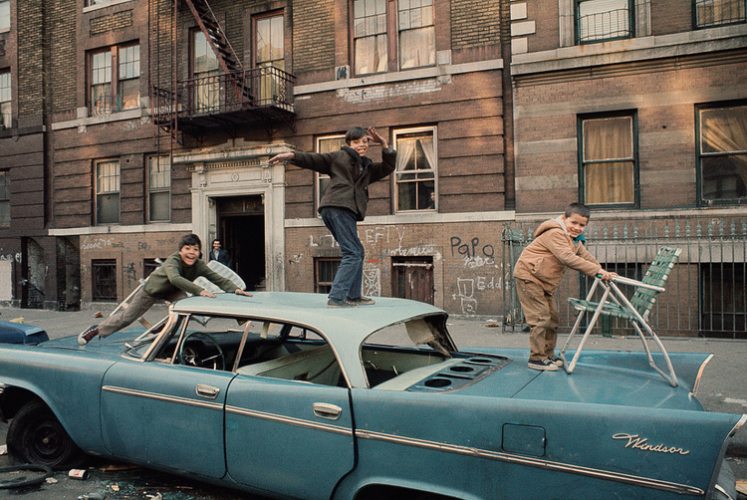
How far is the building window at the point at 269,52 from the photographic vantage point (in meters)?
13.9

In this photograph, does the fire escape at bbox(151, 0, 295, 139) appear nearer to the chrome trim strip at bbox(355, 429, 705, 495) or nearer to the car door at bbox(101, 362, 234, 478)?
the car door at bbox(101, 362, 234, 478)

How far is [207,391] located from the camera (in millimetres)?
3404

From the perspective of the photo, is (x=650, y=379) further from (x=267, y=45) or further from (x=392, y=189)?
(x=267, y=45)

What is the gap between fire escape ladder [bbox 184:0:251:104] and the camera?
13711 mm

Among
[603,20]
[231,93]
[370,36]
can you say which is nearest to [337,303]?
[603,20]

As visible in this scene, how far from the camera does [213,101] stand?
14406 millimetres

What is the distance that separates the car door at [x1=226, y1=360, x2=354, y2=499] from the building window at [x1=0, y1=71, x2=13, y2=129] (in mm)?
18694

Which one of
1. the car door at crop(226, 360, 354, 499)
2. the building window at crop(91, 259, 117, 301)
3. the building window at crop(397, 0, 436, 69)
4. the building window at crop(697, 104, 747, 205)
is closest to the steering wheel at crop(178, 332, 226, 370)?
the car door at crop(226, 360, 354, 499)

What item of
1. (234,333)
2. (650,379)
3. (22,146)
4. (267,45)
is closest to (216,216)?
(267,45)

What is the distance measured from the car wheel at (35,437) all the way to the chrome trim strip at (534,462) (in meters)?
2.69

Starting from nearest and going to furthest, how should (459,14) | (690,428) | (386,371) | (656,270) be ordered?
(690,428) → (386,371) → (656,270) → (459,14)

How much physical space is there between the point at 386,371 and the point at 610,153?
8760 millimetres

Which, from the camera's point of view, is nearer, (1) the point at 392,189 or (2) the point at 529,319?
(2) the point at 529,319

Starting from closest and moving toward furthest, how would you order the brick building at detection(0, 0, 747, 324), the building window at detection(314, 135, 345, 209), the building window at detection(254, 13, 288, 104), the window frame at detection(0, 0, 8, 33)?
the brick building at detection(0, 0, 747, 324), the building window at detection(314, 135, 345, 209), the building window at detection(254, 13, 288, 104), the window frame at detection(0, 0, 8, 33)
